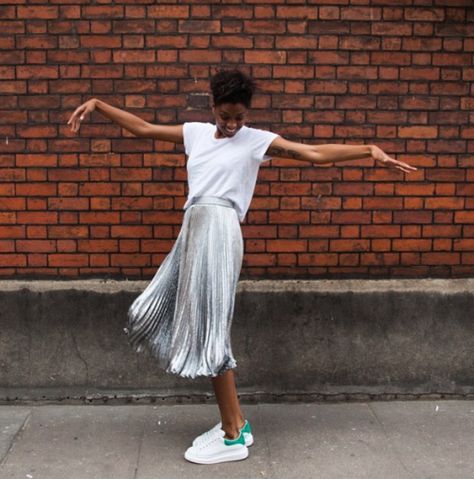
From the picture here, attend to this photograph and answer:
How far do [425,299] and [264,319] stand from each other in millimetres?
1026

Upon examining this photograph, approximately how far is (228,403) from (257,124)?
1.73 m

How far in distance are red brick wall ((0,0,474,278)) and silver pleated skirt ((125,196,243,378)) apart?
89 centimetres

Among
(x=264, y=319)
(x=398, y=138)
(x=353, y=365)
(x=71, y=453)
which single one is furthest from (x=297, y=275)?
(x=71, y=453)

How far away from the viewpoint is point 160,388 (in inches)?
185

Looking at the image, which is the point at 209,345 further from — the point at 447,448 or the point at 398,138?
the point at 398,138

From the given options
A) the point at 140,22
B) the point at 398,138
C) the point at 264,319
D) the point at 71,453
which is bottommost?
the point at 71,453

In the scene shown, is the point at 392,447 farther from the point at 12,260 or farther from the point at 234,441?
the point at 12,260

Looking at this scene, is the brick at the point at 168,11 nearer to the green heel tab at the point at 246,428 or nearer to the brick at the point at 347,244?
the brick at the point at 347,244

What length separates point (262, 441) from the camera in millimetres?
4117

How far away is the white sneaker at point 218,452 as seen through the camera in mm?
3854

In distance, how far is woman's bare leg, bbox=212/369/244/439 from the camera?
3.85m

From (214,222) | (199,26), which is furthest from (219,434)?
(199,26)

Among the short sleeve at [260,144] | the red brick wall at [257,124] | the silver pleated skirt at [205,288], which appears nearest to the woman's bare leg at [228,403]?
the silver pleated skirt at [205,288]

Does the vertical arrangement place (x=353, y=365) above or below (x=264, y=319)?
below
